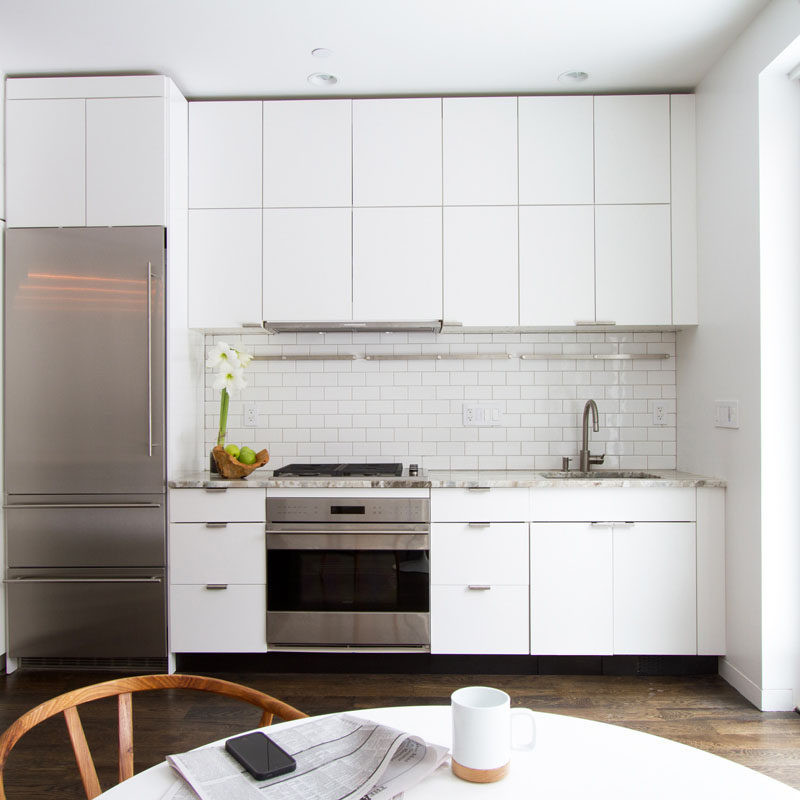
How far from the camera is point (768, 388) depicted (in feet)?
9.12

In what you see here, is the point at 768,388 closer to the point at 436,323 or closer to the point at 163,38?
the point at 436,323

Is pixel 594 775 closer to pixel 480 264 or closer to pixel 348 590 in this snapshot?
pixel 348 590

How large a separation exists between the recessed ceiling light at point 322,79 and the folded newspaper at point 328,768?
3.03 m

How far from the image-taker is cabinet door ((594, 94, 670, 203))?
3.40 metres

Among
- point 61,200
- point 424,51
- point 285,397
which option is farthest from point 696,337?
point 61,200

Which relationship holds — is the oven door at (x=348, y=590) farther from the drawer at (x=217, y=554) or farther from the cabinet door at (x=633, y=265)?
the cabinet door at (x=633, y=265)

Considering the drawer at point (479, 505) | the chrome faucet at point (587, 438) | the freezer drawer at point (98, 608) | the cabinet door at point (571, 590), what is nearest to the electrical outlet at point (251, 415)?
the freezer drawer at point (98, 608)

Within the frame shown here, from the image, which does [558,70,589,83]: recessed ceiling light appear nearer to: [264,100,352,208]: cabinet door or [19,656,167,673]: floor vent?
[264,100,352,208]: cabinet door

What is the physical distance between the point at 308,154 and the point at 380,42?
0.66m

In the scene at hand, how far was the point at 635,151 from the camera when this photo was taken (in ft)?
11.1

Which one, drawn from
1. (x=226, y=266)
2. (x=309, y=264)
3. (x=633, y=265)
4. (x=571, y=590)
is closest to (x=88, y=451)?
(x=226, y=266)

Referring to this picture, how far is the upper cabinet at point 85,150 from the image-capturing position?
320cm

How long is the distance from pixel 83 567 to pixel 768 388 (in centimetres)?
304

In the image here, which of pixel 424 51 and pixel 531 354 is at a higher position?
pixel 424 51
